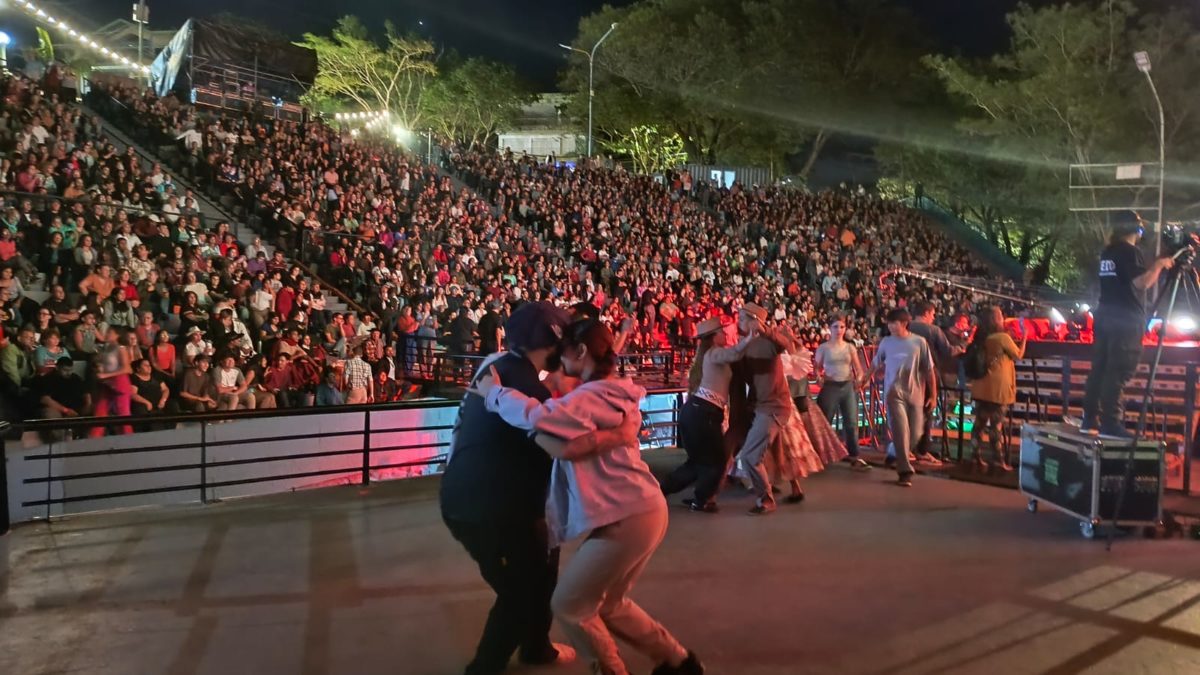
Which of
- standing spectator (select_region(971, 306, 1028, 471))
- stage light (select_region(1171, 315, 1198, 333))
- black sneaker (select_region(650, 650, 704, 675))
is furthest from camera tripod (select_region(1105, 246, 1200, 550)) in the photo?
stage light (select_region(1171, 315, 1198, 333))

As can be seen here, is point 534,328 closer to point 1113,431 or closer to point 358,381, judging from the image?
point 1113,431

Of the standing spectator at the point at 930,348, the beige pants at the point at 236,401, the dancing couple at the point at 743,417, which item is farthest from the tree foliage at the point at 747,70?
the dancing couple at the point at 743,417

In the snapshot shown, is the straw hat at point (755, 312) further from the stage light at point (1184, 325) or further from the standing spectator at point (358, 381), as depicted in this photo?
the stage light at point (1184, 325)

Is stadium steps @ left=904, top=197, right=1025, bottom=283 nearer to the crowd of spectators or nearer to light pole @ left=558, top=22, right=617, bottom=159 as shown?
the crowd of spectators

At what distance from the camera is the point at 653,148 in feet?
131

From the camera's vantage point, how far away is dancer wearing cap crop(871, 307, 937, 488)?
26.6 ft

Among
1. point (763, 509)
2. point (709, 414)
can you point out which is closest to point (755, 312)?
point (709, 414)

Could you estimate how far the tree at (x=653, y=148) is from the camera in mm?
39531

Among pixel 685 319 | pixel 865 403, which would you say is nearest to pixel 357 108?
pixel 685 319

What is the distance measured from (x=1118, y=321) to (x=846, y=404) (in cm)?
349

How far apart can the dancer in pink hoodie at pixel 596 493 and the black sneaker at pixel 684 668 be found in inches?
8.7

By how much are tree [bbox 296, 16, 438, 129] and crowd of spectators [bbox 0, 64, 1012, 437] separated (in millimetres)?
14230

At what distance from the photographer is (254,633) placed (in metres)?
4.45

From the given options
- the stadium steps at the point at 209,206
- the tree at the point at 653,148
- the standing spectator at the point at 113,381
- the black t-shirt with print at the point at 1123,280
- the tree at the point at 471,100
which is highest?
the tree at the point at 471,100
